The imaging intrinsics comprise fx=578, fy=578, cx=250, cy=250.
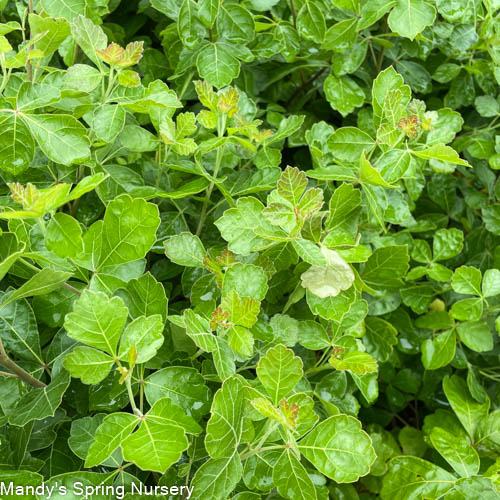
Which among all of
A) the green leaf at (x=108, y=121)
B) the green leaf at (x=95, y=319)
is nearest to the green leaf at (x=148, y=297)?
the green leaf at (x=95, y=319)

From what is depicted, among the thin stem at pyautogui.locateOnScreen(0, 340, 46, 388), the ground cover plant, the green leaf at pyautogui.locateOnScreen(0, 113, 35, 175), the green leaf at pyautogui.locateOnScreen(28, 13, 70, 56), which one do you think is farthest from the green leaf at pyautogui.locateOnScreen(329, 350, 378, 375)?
the green leaf at pyautogui.locateOnScreen(28, 13, 70, 56)

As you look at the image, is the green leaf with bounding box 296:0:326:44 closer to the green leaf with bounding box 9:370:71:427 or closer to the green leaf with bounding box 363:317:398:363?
the green leaf with bounding box 363:317:398:363

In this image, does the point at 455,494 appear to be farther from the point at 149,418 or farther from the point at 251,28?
the point at 251,28

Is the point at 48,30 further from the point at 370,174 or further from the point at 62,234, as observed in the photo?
the point at 370,174

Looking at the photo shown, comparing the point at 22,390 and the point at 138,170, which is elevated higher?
the point at 138,170

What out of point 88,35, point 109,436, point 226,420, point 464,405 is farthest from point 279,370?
point 464,405

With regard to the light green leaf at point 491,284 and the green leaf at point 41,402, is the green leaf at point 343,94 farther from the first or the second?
the green leaf at point 41,402

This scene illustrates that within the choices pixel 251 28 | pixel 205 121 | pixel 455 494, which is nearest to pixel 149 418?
pixel 205 121
